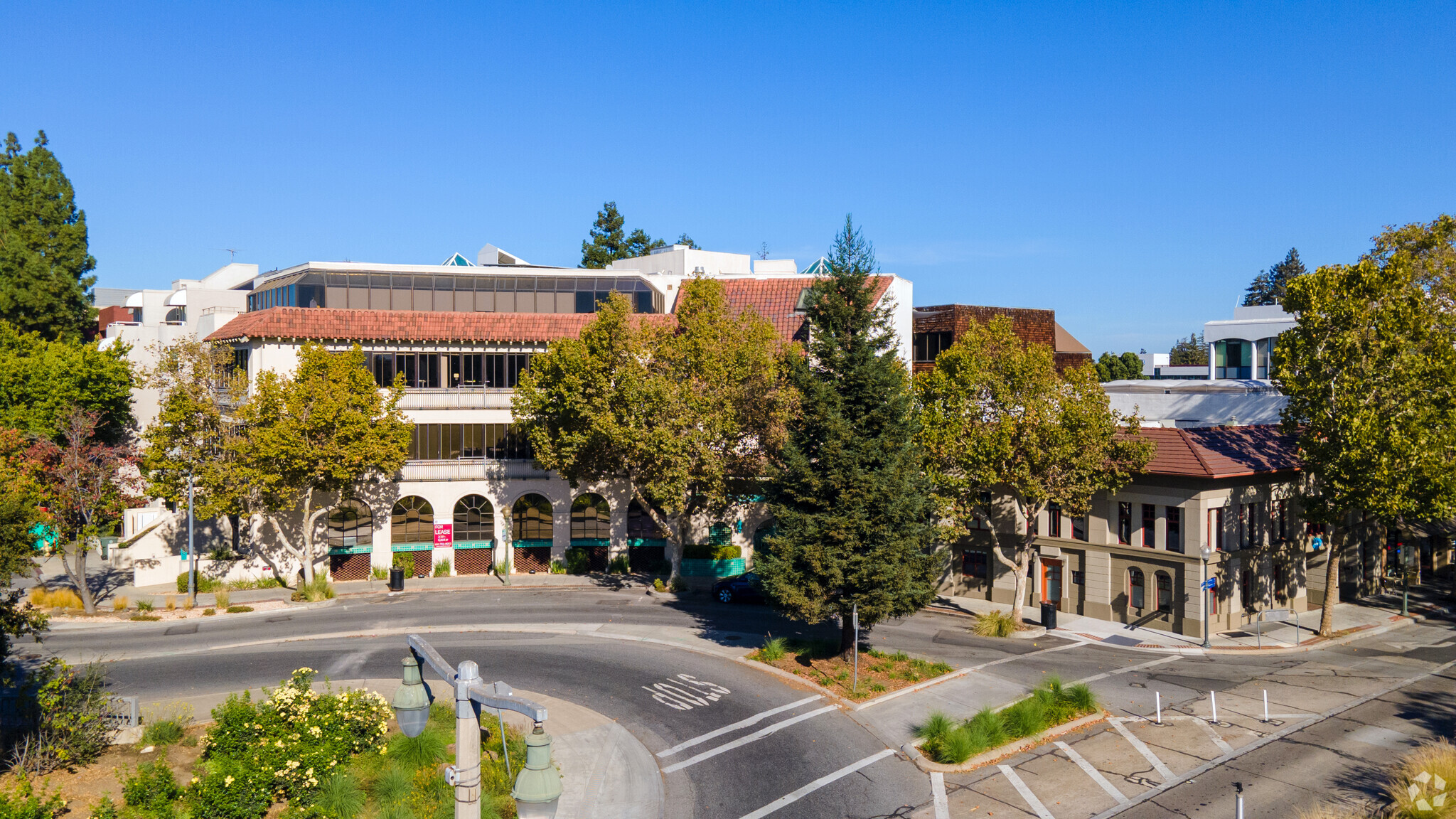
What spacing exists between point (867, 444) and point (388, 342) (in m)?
27.2

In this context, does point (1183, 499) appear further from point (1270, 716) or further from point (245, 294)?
point (245, 294)

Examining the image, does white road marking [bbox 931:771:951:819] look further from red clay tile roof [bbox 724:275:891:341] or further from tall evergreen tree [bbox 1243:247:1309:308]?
tall evergreen tree [bbox 1243:247:1309:308]

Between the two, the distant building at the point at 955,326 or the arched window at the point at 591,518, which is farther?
the distant building at the point at 955,326

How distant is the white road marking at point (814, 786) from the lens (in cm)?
1878

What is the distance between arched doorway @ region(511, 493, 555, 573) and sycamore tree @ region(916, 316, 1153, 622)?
69.4 feet

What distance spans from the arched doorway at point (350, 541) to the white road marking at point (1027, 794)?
33.8 meters

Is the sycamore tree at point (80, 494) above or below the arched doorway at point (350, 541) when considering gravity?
above

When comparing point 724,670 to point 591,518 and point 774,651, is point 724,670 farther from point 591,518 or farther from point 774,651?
point 591,518

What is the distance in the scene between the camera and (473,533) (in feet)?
150

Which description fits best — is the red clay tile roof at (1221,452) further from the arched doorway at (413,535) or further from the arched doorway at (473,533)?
the arched doorway at (413,535)

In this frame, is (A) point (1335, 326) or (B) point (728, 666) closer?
(B) point (728, 666)

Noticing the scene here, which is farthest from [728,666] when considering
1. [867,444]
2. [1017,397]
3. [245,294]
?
[245,294]

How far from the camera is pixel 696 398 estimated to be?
122 feet

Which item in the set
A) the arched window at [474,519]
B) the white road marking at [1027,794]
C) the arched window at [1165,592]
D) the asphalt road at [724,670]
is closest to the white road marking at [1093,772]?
the asphalt road at [724,670]
